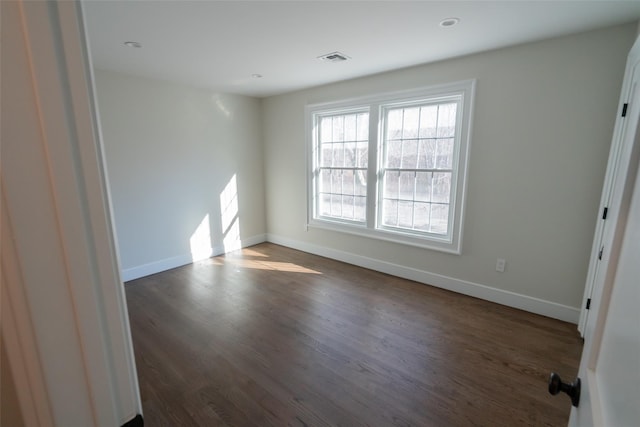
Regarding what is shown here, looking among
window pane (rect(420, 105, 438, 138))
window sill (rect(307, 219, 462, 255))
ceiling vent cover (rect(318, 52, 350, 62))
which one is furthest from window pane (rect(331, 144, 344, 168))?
ceiling vent cover (rect(318, 52, 350, 62))

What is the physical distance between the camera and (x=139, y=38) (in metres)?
2.40

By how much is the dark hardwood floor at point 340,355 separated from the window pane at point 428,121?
180cm

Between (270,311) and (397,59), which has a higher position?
(397,59)

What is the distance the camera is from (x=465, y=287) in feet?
10.6

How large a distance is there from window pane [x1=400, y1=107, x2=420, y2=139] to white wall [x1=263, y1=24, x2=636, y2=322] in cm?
28

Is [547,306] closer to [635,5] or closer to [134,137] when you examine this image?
[635,5]

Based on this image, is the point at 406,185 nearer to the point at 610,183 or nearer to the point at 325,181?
Answer: the point at 325,181

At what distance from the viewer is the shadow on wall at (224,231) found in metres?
4.33

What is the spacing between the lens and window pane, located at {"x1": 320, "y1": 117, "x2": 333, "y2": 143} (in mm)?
4273

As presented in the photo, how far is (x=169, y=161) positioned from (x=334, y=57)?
252 cm

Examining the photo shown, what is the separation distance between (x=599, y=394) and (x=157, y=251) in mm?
4294

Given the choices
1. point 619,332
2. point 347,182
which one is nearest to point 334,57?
point 347,182

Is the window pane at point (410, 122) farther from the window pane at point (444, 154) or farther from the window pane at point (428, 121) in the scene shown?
the window pane at point (444, 154)

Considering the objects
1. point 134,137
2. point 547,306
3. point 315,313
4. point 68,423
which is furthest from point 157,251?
point 547,306
